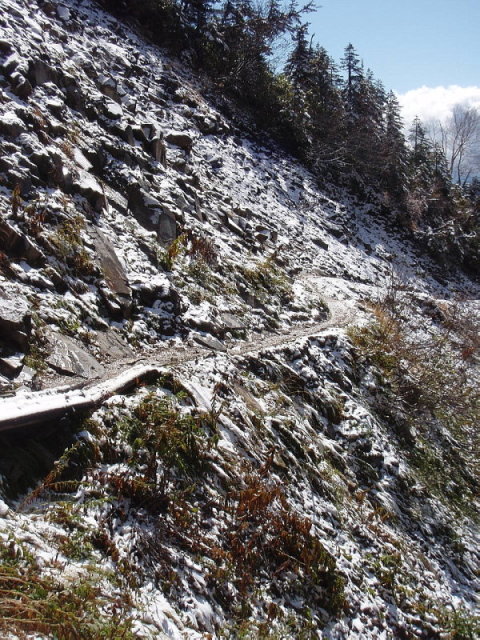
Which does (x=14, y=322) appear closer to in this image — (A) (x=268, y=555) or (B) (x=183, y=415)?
(B) (x=183, y=415)

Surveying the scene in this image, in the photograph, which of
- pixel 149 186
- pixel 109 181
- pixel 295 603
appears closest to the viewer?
pixel 295 603

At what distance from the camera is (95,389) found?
17.4 feet

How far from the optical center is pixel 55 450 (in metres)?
4.23

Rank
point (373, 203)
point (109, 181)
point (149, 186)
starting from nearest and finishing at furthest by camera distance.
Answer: point (109, 181), point (149, 186), point (373, 203)

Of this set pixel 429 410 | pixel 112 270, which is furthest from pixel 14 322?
pixel 429 410

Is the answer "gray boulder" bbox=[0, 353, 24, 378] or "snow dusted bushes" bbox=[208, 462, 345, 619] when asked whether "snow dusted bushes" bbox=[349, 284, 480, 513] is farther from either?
"gray boulder" bbox=[0, 353, 24, 378]

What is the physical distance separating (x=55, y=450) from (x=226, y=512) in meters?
2.09

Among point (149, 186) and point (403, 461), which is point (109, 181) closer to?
point (149, 186)

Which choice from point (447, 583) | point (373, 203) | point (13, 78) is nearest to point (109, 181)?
point (13, 78)

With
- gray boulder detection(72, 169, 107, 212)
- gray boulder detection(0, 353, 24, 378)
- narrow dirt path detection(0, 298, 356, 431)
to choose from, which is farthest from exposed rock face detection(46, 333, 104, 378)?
gray boulder detection(72, 169, 107, 212)

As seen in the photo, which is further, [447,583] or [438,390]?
[438,390]

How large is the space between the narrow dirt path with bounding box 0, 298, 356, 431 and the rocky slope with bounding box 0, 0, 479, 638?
0.16ft

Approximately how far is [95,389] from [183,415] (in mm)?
1189

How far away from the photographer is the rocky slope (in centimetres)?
381
